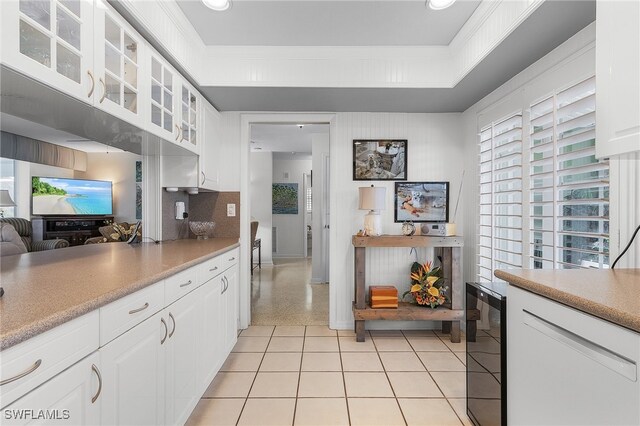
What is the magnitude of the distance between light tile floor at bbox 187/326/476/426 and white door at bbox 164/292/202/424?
24 centimetres

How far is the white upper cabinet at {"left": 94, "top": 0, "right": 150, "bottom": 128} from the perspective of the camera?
1418 mm

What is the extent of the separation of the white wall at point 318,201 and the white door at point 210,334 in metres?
3.05

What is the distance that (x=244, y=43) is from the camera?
2484mm

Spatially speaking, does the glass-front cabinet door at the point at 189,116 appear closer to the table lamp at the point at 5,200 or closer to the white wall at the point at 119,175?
the white wall at the point at 119,175

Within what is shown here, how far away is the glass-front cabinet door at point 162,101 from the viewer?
6.24ft

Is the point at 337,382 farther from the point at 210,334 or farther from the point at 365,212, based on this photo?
the point at 365,212

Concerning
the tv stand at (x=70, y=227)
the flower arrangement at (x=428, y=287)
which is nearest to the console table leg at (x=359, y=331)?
the flower arrangement at (x=428, y=287)

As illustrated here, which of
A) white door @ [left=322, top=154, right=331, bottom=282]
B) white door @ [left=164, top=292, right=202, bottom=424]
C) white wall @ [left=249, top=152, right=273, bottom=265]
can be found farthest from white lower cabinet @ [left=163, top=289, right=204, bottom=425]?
white wall @ [left=249, top=152, right=273, bottom=265]

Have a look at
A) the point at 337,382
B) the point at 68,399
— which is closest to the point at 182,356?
the point at 68,399

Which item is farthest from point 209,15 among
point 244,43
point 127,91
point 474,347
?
point 474,347

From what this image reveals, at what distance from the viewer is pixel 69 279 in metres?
1.20

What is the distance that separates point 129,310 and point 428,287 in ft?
8.13

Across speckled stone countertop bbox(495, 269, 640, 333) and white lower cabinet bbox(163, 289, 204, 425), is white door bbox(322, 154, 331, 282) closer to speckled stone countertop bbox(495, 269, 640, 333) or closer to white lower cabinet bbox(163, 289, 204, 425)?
white lower cabinet bbox(163, 289, 204, 425)

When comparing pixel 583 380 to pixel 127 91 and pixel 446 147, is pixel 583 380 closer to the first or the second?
pixel 127 91
